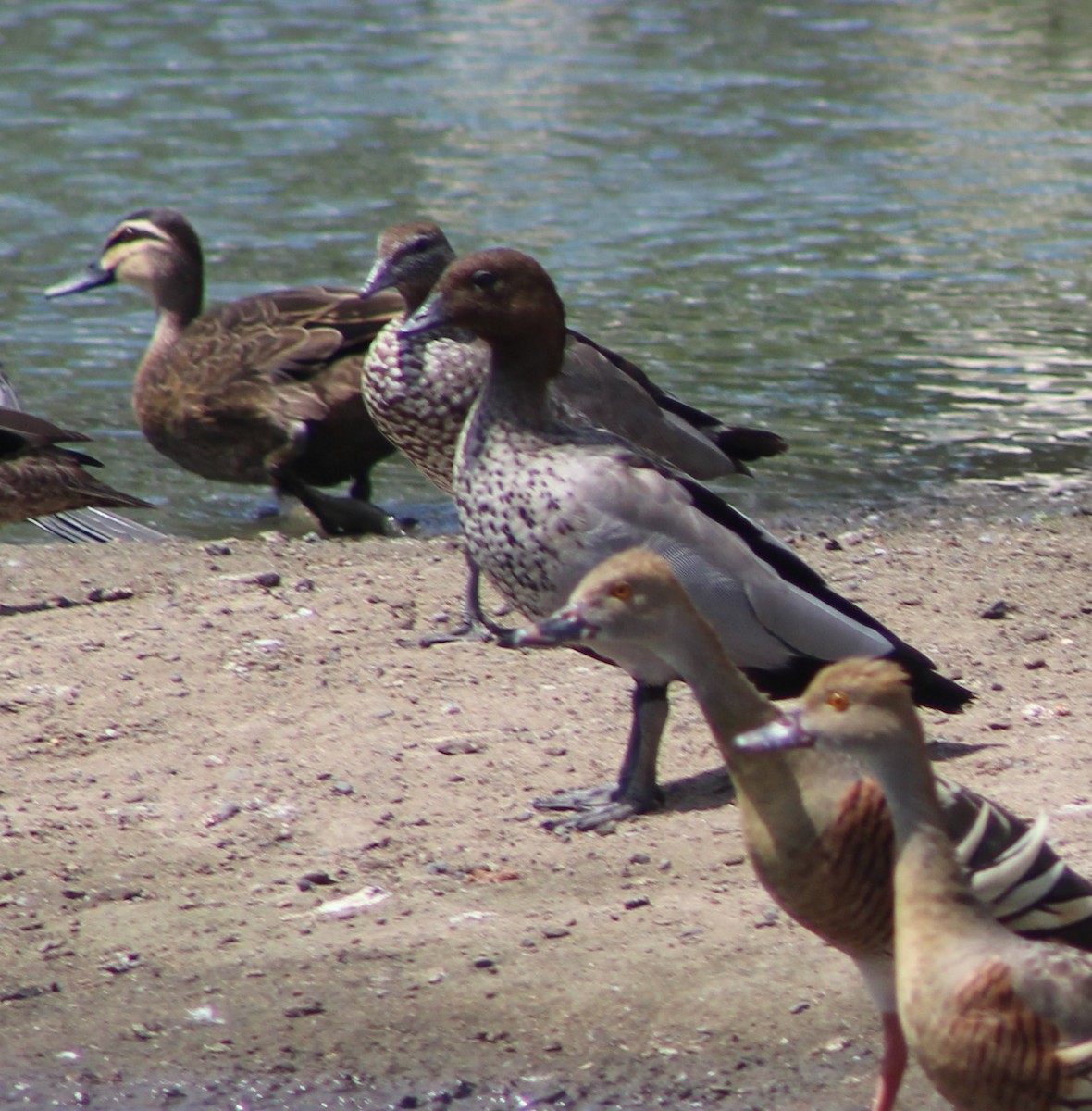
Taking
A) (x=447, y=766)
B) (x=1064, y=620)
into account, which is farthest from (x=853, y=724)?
(x=1064, y=620)

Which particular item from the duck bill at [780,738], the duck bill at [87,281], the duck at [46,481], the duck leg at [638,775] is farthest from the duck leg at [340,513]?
the duck bill at [780,738]

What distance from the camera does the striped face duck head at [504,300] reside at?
5.87 metres

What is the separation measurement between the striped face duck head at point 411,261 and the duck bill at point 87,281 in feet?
9.49

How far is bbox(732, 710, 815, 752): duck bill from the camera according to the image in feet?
12.2

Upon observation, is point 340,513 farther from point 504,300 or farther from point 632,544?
point 632,544

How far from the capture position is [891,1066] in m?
3.87

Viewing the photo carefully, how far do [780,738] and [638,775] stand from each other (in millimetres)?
1586

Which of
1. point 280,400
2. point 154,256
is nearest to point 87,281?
point 154,256

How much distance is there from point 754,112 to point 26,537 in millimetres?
11114

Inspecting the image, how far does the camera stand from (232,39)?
2167 cm

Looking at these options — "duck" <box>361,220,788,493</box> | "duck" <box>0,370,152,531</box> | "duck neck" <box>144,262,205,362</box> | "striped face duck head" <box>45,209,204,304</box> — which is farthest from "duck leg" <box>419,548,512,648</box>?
"striped face duck head" <box>45,209,204,304</box>

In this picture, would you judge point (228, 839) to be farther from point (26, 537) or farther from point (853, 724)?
point (26, 537)

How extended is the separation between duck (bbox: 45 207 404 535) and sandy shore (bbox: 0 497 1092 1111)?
5.33 feet

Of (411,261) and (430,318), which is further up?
(430,318)
